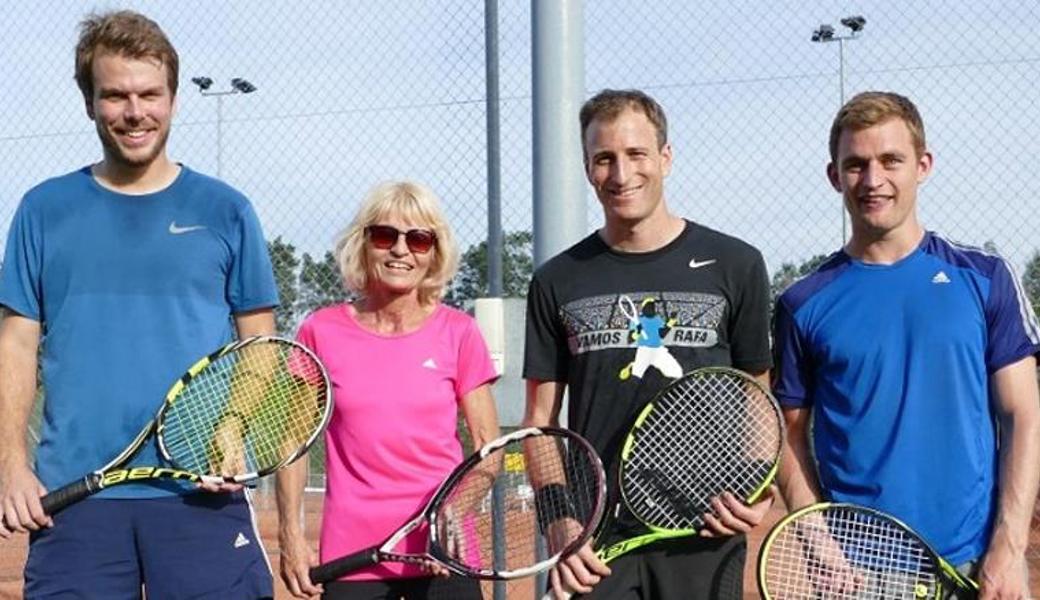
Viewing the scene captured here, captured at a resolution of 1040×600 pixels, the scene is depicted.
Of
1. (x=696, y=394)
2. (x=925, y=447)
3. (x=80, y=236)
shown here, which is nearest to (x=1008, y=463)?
(x=925, y=447)

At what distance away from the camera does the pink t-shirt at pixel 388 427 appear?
11.8 feet

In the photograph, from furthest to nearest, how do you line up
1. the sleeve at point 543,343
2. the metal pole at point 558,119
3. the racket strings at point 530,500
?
the metal pole at point 558,119 → the sleeve at point 543,343 → the racket strings at point 530,500

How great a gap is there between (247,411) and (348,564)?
438mm

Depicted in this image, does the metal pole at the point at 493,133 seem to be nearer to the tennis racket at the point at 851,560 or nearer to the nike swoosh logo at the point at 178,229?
the nike swoosh logo at the point at 178,229

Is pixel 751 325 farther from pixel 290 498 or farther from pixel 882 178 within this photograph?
pixel 290 498

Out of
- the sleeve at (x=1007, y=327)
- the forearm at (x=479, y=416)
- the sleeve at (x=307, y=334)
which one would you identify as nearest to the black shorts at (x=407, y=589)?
the forearm at (x=479, y=416)

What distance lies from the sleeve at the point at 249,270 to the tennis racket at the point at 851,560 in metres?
1.26

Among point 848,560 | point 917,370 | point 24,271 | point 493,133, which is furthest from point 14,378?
point 493,133

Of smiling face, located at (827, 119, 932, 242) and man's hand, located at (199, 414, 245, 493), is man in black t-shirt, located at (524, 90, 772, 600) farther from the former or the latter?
man's hand, located at (199, 414, 245, 493)

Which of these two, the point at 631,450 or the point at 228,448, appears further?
the point at 228,448

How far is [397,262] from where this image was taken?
370 centimetres

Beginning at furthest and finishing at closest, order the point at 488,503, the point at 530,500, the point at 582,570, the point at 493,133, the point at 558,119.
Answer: the point at 493,133, the point at 558,119, the point at 530,500, the point at 488,503, the point at 582,570

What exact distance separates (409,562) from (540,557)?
70 cm

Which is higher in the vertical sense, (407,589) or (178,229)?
(178,229)
